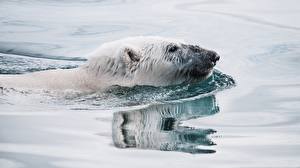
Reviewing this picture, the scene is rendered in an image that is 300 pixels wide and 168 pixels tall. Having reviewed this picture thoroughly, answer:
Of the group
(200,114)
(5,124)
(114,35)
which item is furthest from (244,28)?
(5,124)

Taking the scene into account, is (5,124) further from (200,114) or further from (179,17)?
(179,17)

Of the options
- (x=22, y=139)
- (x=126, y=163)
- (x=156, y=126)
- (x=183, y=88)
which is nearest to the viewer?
(x=126, y=163)

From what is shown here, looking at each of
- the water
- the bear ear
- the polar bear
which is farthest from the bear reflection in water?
the bear ear

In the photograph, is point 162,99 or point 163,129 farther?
point 162,99

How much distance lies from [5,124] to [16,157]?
1.29 meters

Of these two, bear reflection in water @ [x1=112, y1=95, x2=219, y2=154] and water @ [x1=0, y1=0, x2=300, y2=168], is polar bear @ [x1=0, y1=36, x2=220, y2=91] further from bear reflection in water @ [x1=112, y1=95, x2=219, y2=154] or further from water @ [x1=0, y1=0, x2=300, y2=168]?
bear reflection in water @ [x1=112, y1=95, x2=219, y2=154]

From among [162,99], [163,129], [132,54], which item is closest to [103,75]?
[132,54]

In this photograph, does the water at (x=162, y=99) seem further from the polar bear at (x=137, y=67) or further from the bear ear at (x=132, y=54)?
the bear ear at (x=132, y=54)

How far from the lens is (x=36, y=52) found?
13.5 metres

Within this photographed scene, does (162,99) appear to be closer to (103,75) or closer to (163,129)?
(103,75)

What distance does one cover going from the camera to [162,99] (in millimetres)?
9609

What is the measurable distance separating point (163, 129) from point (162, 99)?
167 cm

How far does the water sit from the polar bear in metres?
0.15

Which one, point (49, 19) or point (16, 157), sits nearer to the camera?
point (16, 157)
